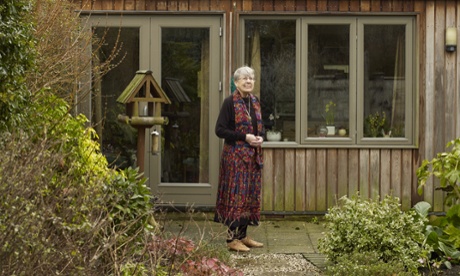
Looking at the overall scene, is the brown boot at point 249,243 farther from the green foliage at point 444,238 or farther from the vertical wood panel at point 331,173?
the vertical wood panel at point 331,173

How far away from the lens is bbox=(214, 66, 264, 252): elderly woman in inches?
433

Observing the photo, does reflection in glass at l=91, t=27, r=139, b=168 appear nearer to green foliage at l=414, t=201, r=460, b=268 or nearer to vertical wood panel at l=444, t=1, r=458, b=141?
vertical wood panel at l=444, t=1, r=458, b=141

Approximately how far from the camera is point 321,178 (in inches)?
546

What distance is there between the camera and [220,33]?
45.3ft

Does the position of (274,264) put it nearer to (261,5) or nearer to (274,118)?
(274,118)

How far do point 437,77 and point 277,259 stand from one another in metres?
4.30

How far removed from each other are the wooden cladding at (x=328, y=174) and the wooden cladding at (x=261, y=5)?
1.82m

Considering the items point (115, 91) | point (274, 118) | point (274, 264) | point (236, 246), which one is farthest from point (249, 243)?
point (115, 91)

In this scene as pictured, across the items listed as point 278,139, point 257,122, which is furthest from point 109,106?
point 257,122

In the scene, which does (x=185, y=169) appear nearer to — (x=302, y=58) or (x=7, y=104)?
(x=302, y=58)

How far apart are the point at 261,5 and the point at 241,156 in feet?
11.0

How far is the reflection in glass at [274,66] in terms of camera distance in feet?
45.6

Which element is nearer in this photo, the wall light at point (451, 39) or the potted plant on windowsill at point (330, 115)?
the wall light at point (451, 39)

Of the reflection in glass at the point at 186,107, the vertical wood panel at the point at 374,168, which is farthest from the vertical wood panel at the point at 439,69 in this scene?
the reflection in glass at the point at 186,107
